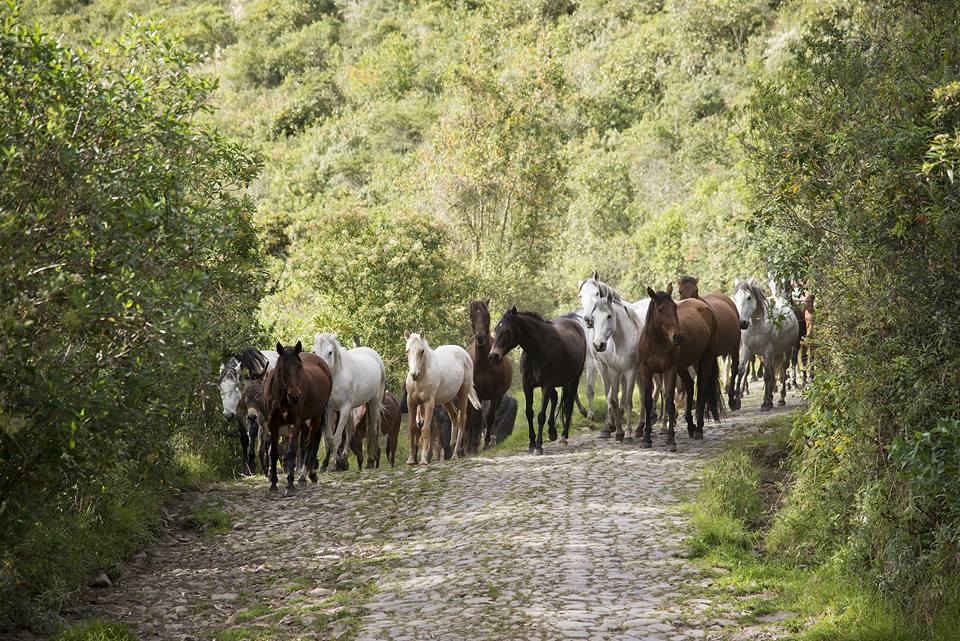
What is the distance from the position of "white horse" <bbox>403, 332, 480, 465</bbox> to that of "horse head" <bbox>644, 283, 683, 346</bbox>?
140 inches

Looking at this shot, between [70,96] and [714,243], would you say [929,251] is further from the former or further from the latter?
[714,243]

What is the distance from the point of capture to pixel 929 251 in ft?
23.8

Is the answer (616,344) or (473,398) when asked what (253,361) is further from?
(616,344)

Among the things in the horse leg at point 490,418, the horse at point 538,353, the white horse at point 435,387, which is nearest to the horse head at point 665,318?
the horse at point 538,353

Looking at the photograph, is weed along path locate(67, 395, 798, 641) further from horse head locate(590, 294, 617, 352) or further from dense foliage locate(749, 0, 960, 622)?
horse head locate(590, 294, 617, 352)

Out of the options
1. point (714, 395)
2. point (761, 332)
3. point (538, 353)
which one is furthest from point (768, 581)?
point (761, 332)

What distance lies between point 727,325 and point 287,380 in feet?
30.6

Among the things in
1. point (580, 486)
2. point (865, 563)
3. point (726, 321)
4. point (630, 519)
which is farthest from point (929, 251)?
point (726, 321)

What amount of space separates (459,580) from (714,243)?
2740 centimetres

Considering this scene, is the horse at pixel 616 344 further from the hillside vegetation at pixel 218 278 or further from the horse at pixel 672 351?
the hillside vegetation at pixel 218 278

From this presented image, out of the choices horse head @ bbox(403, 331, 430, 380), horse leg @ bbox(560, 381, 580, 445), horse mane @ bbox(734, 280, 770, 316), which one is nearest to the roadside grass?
horse head @ bbox(403, 331, 430, 380)

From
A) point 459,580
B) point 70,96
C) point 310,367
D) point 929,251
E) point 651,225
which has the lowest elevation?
point 459,580

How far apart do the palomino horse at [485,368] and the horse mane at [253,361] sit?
377 cm

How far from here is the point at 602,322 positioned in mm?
15445
